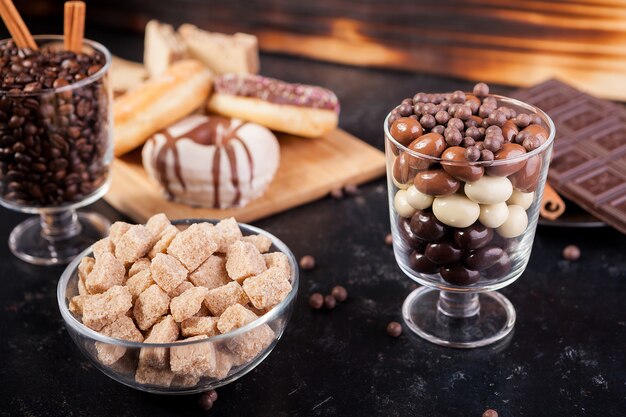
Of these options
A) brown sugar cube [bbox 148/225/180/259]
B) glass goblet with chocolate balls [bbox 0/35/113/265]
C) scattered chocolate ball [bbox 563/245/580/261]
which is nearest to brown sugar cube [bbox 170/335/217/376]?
brown sugar cube [bbox 148/225/180/259]

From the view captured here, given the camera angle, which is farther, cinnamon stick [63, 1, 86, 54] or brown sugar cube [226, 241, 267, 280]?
cinnamon stick [63, 1, 86, 54]

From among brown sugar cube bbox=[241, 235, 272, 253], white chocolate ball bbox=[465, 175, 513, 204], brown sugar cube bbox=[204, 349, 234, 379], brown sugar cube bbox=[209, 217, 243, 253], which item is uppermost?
white chocolate ball bbox=[465, 175, 513, 204]

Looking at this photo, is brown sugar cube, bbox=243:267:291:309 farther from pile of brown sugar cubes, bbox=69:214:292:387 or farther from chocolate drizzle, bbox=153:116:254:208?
chocolate drizzle, bbox=153:116:254:208

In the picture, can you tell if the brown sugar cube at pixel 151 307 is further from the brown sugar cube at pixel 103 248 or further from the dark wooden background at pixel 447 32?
the dark wooden background at pixel 447 32

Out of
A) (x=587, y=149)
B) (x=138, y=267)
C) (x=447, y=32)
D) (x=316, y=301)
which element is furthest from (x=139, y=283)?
(x=447, y=32)

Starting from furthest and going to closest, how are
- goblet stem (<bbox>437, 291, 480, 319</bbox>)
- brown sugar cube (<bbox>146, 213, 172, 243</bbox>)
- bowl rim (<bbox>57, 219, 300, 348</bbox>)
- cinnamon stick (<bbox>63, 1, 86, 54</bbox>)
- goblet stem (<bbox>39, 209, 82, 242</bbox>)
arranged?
goblet stem (<bbox>39, 209, 82, 242</bbox>) → cinnamon stick (<bbox>63, 1, 86, 54</bbox>) → goblet stem (<bbox>437, 291, 480, 319</bbox>) → brown sugar cube (<bbox>146, 213, 172, 243</bbox>) → bowl rim (<bbox>57, 219, 300, 348</bbox>)

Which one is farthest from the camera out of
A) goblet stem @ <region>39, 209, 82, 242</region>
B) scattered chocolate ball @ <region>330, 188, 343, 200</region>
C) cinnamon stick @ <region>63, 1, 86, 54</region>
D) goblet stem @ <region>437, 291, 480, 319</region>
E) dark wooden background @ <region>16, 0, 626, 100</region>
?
dark wooden background @ <region>16, 0, 626, 100</region>

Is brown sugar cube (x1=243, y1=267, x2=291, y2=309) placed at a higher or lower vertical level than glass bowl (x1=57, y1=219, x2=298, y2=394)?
higher

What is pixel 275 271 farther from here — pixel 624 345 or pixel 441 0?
pixel 441 0
